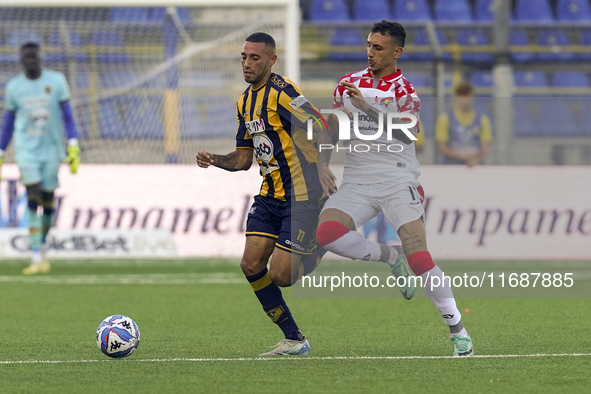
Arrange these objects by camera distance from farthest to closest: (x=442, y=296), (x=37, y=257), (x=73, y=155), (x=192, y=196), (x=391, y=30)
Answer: (x=192, y=196)
(x=37, y=257)
(x=73, y=155)
(x=391, y=30)
(x=442, y=296)

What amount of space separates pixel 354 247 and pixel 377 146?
1.87 ft

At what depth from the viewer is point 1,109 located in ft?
41.4

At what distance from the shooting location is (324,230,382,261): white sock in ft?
16.9

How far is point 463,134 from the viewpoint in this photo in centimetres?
1109

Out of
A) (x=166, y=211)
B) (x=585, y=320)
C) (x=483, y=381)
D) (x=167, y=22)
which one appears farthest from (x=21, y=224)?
(x=483, y=381)

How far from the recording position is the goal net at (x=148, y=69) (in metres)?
11.8

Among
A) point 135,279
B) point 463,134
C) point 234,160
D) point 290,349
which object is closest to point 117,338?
point 290,349

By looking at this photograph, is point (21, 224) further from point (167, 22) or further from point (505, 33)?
point (505, 33)

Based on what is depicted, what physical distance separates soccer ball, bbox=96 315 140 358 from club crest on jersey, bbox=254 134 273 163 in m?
1.16

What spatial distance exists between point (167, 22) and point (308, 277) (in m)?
7.46

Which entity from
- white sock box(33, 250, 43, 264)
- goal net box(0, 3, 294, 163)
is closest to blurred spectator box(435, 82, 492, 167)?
goal net box(0, 3, 294, 163)

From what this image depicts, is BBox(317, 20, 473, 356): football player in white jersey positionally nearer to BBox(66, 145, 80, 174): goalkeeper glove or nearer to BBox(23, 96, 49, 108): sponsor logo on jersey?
BBox(66, 145, 80, 174): goalkeeper glove

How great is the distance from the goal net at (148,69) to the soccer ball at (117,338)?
21.8 ft

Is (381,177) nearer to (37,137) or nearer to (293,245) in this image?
(293,245)
